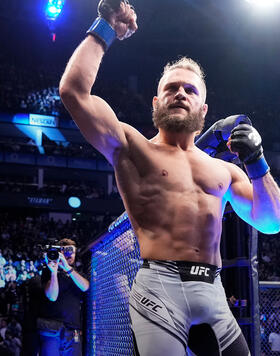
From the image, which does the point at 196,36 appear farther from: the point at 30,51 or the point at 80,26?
the point at 30,51

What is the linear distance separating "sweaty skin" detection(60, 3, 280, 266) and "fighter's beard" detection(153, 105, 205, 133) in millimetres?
15

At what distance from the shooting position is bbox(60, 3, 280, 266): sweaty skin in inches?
70.7

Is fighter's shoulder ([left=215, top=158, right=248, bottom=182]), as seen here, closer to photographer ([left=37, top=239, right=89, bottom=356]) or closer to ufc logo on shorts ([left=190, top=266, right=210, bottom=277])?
ufc logo on shorts ([left=190, top=266, right=210, bottom=277])

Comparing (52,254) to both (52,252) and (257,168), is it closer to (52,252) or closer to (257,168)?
(52,252)

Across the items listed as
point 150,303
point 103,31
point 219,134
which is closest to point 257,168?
point 219,134

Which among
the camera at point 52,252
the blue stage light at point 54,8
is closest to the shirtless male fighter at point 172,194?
the camera at point 52,252

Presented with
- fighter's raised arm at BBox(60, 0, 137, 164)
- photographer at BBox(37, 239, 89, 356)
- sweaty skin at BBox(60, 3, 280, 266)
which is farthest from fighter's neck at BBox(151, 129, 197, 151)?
photographer at BBox(37, 239, 89, 356)

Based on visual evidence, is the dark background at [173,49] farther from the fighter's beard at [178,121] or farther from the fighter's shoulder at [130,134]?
the fighter's shoulder at [130,134]

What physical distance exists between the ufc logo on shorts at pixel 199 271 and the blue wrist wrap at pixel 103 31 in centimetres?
101

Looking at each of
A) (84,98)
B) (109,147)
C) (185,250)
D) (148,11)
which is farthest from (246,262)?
(148,11)

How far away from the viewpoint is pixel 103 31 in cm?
192

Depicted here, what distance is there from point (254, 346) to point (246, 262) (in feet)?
1.28

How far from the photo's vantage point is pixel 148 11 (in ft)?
72.3

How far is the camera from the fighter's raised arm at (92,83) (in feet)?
5.87
